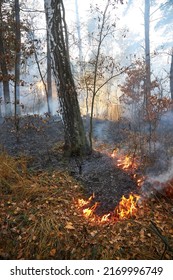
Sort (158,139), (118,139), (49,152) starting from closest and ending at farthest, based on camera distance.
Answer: (49,152) < (158,139) < (118,139)

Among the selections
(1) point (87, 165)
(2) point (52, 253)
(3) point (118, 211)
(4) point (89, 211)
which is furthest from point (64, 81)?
(2) point (52, 253)

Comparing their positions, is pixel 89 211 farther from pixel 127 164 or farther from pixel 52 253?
pixel 127 164

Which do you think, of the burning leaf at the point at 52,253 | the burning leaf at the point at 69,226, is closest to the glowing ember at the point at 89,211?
the burning leaf at the point at 69,226

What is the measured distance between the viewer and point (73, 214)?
405cm

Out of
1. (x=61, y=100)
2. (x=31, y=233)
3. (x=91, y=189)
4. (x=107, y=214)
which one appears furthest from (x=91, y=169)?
(x=31, y=233)

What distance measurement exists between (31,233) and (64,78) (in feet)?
12.4

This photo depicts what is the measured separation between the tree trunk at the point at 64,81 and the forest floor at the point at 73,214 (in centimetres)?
48

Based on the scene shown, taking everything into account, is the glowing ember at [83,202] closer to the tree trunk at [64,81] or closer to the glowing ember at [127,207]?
the glowing ember at [127,207]

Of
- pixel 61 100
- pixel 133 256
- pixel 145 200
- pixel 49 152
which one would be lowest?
pixel 133 256

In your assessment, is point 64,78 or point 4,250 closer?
point 4,250

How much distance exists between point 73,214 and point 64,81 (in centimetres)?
331

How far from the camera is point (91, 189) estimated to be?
16.0 ft
